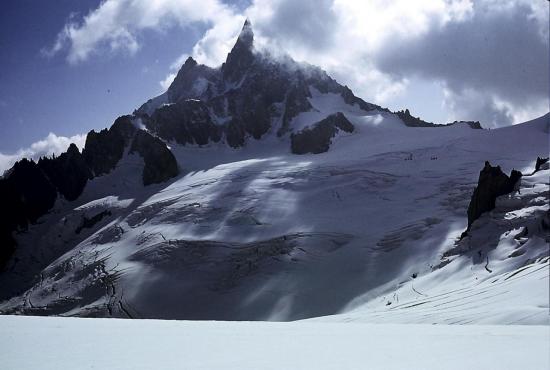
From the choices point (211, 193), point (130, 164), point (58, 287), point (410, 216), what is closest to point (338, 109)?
point (130, 164)

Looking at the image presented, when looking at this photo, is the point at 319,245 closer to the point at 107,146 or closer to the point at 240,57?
the point at 107,146

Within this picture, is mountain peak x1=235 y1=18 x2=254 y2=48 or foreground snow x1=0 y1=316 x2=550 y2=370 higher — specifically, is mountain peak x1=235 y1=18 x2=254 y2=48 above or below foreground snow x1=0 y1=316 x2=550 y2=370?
above

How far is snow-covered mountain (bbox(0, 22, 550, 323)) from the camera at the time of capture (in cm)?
3275

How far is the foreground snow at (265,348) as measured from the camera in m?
7.98

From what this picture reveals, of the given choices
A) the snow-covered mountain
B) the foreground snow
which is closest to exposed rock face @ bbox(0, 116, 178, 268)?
the snow-covered mountain

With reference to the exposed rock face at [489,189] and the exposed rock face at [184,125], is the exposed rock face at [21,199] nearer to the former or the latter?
the exposed rock face at [184,125]

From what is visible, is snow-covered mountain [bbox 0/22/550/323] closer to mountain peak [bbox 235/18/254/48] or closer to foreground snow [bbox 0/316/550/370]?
foreground snow [bbox 0/316/550/370]

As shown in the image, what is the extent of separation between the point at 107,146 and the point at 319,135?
4865 cm

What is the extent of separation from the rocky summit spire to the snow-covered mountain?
3941cm

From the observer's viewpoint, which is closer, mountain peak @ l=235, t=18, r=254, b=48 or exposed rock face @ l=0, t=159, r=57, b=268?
exposed rock face @ l=0, t=159, r=57, b=268

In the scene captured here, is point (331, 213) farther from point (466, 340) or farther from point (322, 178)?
point (466, 340)

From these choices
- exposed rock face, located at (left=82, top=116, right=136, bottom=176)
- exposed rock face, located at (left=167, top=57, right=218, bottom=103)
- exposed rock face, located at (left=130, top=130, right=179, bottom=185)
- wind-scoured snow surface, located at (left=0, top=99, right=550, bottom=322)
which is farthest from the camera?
exposed rock face, located at (left=167, top=57, right=218, bottom=103)

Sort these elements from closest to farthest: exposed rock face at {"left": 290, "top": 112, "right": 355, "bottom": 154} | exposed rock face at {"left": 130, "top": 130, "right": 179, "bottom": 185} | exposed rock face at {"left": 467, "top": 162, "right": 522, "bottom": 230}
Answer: exposed rock face at {"left": 467, "top": 162, "right": 522, "bottom": 230}
exposed rock face at {"left": 130, "top": 130, "right": 179, "bottom": 185}
exposed rock face at {"left": 290, "top": 112, "right": 355, "bottom": 154}

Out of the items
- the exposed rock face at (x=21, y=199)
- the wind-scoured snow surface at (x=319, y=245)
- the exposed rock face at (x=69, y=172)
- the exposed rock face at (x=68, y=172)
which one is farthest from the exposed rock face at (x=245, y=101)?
the wind-scoured snow surface at (x=319, y=245)
